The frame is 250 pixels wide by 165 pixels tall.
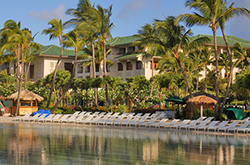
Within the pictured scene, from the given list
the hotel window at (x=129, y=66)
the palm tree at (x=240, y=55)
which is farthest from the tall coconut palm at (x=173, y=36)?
the hotel window at (x=129, y=66)

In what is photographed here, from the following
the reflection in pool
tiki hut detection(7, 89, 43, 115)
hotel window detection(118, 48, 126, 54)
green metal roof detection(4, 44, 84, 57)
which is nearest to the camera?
the reflection in pool

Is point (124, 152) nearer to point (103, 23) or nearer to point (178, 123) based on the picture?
point (178, 123)

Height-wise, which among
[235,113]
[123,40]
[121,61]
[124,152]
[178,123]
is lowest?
[124,152]

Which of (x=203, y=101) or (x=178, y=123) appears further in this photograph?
(x=178, y=123)

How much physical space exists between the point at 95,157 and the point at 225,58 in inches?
1504

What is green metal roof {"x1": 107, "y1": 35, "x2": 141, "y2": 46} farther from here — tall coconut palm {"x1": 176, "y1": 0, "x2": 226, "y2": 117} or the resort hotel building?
tall coconut palm {"x1": 176, "y1": 0, "x2": 226, "y2": 117}

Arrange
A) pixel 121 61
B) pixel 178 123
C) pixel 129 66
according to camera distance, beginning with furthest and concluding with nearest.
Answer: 1. pixel 121 61
2. pixel 129 66
3. pixel 178 123

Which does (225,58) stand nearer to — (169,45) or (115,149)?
(169,45)

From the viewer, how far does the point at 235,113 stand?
→ 2433cm

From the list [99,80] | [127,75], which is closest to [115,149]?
[99,80]

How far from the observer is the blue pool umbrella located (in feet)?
79.7

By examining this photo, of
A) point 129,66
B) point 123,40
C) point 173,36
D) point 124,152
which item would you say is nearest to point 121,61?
point 129,66

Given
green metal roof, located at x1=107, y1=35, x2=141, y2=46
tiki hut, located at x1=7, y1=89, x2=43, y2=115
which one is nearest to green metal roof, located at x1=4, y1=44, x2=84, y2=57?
green metal roof, located at x1=107, y1=35, x2=141, y2=46

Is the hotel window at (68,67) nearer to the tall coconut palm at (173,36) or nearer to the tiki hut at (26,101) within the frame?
the tiki hut at (26,101)
